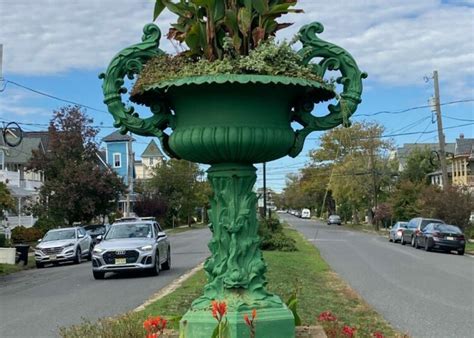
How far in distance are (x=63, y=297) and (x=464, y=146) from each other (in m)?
66.7

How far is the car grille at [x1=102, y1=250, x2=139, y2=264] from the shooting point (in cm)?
1850

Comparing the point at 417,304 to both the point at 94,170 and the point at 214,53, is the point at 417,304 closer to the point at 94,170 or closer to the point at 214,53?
the point at 214,53

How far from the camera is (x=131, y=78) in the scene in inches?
211

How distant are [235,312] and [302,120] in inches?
63.8

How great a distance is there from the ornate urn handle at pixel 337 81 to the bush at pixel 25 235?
37.3 metres

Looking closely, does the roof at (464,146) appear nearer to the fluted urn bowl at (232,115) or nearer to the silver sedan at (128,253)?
the silver sedan at (128,253)

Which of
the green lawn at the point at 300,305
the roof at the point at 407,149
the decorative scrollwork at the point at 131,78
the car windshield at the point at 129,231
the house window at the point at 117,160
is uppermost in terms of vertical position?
the roof at the point at 407,149

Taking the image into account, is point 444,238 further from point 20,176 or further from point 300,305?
point 20,176

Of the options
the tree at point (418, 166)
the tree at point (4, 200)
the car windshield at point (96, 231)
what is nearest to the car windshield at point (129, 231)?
the tree at point (4, 200)

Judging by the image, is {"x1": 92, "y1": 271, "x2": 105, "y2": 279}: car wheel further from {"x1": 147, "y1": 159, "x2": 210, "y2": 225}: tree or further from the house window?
the house window

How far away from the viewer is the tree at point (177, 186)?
7506cm

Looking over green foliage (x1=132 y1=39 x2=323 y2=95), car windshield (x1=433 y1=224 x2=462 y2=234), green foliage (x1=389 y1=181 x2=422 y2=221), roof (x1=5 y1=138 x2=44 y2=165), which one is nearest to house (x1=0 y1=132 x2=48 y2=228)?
roof (x1=5 y1=138 x2=44 y2=165)

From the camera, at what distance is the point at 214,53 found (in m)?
5.08

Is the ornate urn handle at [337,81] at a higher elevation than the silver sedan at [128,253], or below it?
higher
